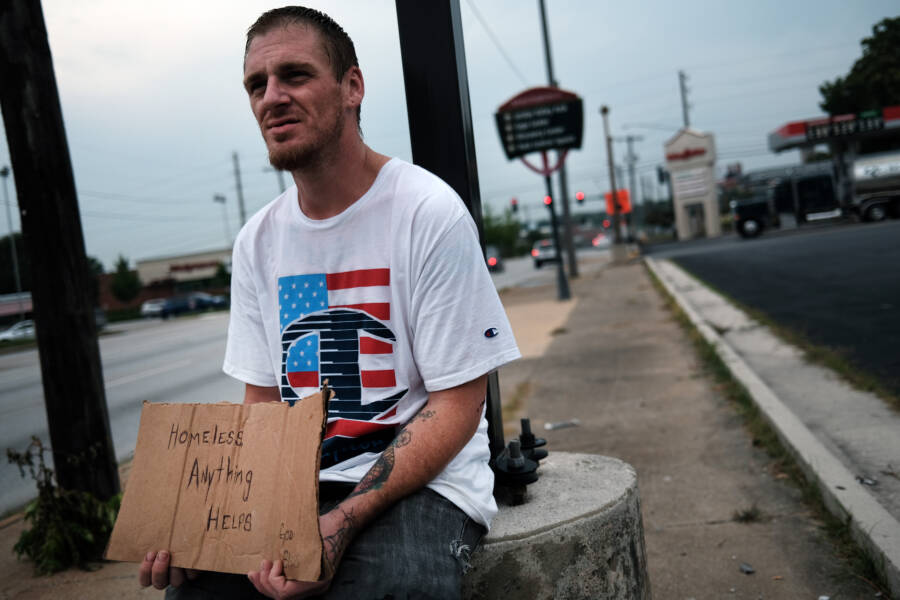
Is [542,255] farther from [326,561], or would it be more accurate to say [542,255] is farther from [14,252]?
[326,561]

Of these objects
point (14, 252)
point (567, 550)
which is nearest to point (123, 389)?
point (14, 252)

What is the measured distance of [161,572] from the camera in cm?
147

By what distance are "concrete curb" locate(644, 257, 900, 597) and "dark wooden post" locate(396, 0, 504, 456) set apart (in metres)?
1.84

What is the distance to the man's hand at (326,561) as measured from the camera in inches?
52.6

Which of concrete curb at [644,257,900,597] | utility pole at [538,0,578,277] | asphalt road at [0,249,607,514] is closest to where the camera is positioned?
concrete curb at [644,257,900,597]

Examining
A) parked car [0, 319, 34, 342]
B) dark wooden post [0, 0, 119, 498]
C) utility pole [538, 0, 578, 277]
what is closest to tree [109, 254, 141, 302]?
utility pole [538, 0, 578, 277]

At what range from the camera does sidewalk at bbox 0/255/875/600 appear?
2.63 metres

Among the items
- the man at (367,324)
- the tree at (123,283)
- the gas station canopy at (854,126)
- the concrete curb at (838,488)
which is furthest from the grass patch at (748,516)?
the tree at (123,283)

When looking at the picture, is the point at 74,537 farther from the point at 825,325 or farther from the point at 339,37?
the point at 825,325

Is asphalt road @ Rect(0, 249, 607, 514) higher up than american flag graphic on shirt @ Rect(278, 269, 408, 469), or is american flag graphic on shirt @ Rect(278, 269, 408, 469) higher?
american flag graphic on shirt @ Rect(278, 269, 408, 469)

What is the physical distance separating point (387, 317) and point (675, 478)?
8.70 ft

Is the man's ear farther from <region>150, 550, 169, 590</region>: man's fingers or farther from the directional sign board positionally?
the directional sign board

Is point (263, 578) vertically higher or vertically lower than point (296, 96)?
lower

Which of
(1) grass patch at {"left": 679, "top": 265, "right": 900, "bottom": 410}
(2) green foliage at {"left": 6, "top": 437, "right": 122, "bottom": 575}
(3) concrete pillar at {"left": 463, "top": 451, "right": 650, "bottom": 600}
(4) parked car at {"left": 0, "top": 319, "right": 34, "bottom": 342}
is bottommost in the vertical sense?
(1) grass patch at {"left": 679, "top": 265, "right": 900, "bottom": 410}
